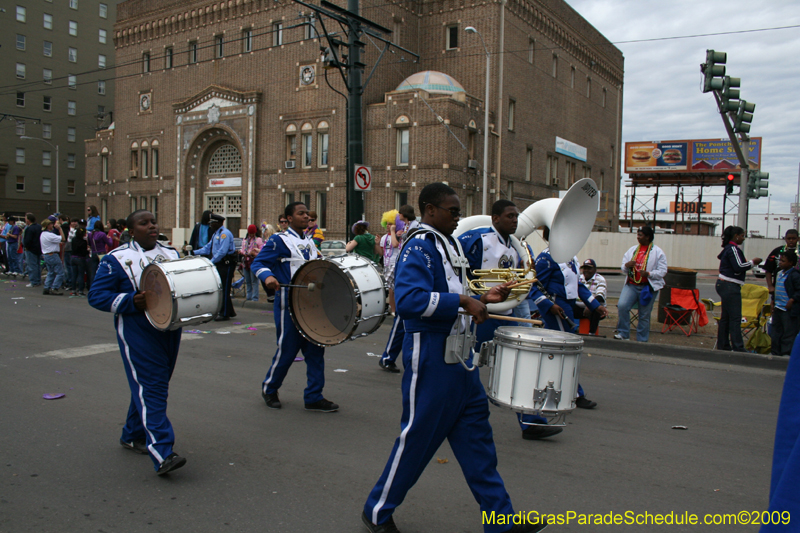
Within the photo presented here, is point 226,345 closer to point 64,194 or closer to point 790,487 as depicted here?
point 790,487

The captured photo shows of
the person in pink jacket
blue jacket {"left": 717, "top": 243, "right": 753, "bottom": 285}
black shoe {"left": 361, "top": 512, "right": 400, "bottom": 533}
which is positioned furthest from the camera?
the person in pink jacket

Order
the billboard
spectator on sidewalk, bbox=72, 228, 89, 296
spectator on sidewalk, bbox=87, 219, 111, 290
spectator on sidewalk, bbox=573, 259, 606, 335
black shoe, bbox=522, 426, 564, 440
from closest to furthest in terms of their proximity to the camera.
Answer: black shoe, bbox=522, 426, 564, 440, spectator on sidewalk, bbox=573, 259, 606, 335, spectator on sidewalk, bbox=87, 219, 111, 290, spectator on sidewalk, bbox=72, 228, 89, 296, the billboard

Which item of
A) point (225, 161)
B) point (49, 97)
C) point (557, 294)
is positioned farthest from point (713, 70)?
point (49, 97)

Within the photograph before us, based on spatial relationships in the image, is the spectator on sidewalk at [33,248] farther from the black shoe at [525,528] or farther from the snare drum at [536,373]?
the black shoe at [525,528]

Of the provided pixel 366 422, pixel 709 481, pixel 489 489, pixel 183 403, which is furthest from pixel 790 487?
pixel 183 403

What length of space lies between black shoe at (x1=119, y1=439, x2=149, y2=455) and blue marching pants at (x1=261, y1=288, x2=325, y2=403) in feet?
5.00

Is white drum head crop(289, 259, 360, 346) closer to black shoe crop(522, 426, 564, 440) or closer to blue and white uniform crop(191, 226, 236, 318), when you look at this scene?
black shoe crop(522, 426, 564, 440)

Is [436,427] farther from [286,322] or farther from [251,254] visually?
[251,254]

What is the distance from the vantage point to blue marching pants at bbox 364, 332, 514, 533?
3193mm

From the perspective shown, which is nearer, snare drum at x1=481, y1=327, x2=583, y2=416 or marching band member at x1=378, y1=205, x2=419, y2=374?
snare drum at x1=481, y1=327, x2=583, y2=416

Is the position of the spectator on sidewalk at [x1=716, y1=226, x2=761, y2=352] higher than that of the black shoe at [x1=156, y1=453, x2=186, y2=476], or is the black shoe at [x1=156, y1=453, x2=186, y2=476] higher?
the spectator on sidewalk at [x1=716, y1=226, x2=761, y2=352]

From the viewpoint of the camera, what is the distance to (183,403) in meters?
6.06

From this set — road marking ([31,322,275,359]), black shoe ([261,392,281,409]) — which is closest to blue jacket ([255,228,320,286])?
black shoe ([261,392,281,409])

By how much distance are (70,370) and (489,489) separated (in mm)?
6111
